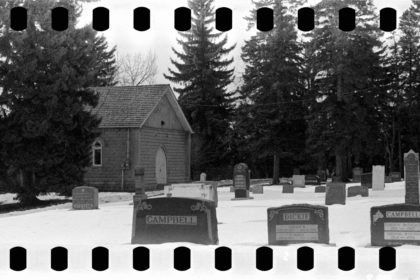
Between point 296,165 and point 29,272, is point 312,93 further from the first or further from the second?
point 29,272

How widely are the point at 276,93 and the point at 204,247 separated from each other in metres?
36.8

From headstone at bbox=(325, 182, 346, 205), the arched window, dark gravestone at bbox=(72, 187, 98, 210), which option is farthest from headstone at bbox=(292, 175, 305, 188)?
dark gravestone at bbox=(72, 187, 98, 210)

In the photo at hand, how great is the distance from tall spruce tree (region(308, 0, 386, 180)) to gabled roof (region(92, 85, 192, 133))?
11.8m

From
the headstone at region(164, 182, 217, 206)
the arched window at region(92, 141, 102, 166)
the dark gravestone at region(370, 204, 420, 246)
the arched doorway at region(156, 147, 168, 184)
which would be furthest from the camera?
the arched doorway at region(156, 147, 168, 184)

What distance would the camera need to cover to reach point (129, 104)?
3597 centimetres

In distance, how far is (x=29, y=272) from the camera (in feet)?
24.7

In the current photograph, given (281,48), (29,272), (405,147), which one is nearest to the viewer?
(29,272)

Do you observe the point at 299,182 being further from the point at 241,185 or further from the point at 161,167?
the point at 241,185

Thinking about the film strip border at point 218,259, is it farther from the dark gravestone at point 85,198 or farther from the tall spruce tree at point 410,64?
the tall spruce tree at point 410,64

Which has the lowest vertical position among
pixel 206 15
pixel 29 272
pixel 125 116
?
pixel 29 272

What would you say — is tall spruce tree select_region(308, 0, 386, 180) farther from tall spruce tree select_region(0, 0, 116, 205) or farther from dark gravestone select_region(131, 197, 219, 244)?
dark gravestone select_region(131, 197, 219, 244)

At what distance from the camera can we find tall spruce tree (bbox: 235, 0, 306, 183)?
145 ft

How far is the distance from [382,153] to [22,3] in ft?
111

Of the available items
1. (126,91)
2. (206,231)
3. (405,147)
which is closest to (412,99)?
(405,147)
